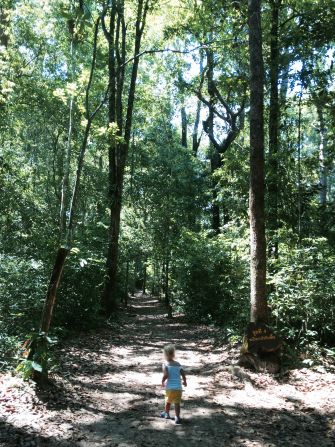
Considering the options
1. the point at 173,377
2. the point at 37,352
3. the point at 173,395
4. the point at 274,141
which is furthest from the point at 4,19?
the point at 173,395

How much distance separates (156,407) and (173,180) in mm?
17144

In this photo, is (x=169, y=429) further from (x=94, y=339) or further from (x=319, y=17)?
(x=319, y=17)

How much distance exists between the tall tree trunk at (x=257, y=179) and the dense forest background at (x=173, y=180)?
70 centimetres

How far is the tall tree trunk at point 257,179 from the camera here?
8.20 meters

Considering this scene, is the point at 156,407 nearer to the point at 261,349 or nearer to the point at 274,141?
the point at 261,349

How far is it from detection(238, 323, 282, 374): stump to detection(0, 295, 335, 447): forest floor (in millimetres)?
257

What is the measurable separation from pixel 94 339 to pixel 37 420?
6350mm

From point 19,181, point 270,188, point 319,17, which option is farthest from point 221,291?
point 319,17

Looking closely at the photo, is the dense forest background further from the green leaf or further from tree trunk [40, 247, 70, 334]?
the green leaf

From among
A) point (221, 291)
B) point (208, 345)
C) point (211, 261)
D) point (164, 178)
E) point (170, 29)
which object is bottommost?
point (208, 345)


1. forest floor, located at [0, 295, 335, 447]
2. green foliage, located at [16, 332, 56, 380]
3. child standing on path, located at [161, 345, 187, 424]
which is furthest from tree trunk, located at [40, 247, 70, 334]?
child standing on path, located at [161, 345, 187, 424]

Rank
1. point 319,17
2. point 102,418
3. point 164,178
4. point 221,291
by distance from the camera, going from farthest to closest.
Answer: point 164,178
point 221,291
point 319,17
point 102,418

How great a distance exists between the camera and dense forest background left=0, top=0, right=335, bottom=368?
851 cm

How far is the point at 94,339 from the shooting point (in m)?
11.5
